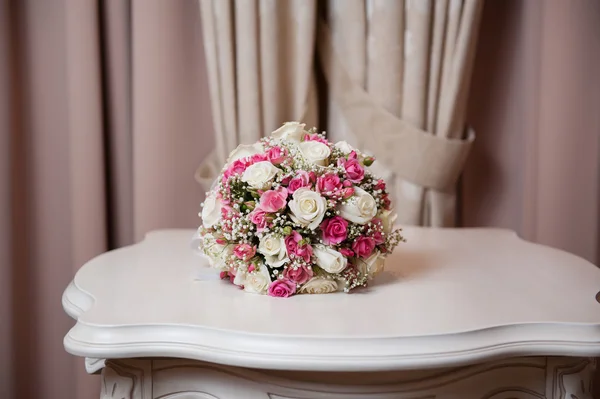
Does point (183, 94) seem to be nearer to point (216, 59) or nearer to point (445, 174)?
point (216, 59)

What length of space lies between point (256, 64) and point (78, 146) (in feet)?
1.85

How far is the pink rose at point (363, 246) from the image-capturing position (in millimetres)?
1116

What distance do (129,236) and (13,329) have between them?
0.43 m

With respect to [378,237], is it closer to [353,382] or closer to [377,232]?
[377,232]

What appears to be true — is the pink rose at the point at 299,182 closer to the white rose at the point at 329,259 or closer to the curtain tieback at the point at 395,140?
the white rose at the point at 329,259

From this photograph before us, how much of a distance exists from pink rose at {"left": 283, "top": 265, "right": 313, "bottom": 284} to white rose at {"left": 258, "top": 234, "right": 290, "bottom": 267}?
0.02m

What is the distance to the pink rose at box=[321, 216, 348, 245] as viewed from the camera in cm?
110

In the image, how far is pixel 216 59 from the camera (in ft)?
6.02

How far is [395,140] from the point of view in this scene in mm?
1841

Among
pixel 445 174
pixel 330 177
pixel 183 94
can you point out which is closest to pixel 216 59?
pixel 183 94

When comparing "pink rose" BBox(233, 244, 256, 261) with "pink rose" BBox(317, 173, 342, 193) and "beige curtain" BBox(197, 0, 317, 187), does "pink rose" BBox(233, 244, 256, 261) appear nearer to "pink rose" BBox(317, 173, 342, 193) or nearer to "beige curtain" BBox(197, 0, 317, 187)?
"pink rose" BBox(317, 173, 342, 193)

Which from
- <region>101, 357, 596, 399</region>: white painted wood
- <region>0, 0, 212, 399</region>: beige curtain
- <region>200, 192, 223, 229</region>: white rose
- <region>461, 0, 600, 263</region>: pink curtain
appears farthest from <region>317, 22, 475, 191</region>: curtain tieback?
<region>101, 357, 596, 399</region>: white painted wood

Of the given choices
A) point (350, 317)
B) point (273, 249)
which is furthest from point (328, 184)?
point (350, 317)

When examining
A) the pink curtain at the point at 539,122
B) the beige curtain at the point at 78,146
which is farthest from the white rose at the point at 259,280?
the pink curtain at the point at 539,122
